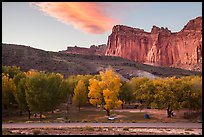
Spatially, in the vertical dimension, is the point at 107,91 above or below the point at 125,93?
above

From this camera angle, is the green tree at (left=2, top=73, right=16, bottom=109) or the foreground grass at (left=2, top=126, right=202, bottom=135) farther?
the green tree at (left=2, top=73, right=16, bottom=109)

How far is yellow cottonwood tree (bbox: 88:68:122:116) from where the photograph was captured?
53.2m

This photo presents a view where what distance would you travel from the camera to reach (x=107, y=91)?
52.9 meters

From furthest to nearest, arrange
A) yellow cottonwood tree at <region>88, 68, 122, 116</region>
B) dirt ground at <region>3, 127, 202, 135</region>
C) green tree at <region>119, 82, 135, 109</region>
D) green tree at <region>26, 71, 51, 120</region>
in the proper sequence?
green tree at <region>119, 82, 135, 109</region>
yellow cottonwood tree at <region>88, 68, 122, 116</region>
green tree at <region>26, 71, 51, 120</region>
dirt ground at <region>3, 127, 202, 135</region>

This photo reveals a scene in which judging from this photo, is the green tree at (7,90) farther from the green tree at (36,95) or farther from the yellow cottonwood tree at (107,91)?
the yellow cottonwood tree at (107,91)

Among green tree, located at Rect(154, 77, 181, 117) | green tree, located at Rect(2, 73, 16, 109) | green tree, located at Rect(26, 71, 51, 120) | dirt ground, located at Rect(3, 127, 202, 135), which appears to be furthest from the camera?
green tree, located at Rect(2, 73, 16, 109)

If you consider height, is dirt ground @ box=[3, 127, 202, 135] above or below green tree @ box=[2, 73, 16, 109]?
below

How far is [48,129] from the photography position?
37000mm

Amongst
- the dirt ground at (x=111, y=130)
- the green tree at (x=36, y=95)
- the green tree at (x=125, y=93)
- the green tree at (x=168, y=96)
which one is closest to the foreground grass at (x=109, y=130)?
the dirt ground at (x=111, y=130)

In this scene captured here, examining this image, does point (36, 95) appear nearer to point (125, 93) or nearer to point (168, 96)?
point (168, 96)

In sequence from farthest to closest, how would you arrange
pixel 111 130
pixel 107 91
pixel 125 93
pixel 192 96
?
1. pixel 125 93
2. pixel 107 91
3. pixel 192 96
4. pixel 111 130

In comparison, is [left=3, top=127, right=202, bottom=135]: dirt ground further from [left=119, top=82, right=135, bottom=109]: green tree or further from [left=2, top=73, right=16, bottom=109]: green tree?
[left=119, top=82, right=135, bottom=109]: green tree

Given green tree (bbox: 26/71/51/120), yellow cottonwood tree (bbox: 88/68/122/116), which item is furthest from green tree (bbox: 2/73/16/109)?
yellow cottonwood tree (bbox: 88/68/122/116)

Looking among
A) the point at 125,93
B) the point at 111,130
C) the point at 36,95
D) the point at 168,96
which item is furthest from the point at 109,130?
the point at 125,93
